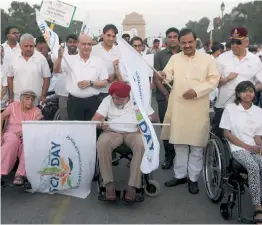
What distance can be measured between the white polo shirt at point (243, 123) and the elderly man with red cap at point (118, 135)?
2.94 ft

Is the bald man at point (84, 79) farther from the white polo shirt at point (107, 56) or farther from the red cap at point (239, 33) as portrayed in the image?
the red cap at point (239, 33)

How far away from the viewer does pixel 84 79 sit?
16.1 feet

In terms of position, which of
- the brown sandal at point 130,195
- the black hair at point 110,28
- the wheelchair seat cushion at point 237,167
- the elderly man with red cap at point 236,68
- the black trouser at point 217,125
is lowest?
the brown sandal at point 130,195

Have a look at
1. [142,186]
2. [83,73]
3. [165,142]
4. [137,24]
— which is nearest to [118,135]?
[142,186]

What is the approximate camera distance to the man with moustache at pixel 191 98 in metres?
4.40

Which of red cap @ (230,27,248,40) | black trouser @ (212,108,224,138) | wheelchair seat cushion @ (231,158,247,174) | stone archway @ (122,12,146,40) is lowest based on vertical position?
wheelchair seat cushion @ (231,158,247,174)

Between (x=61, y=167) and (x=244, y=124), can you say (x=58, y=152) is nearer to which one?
(x=61, y=167)

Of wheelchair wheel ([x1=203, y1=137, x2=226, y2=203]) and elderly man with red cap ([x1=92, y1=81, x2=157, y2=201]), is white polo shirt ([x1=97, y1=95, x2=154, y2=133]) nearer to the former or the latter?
elderly man with red cap ([x1=92, y1=81, x2=157, y2=201])

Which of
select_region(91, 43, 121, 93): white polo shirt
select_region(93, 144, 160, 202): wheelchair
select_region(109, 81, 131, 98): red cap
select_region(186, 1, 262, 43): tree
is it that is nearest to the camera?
select_region(93, 144, 160, 202): wheelchair

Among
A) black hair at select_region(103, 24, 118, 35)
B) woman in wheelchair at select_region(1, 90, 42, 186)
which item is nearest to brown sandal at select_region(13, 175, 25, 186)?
woman in wheelchair at select_region(1, 90, 42, 186)

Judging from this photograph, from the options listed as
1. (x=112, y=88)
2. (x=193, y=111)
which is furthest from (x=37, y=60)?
(x=193, y=111)

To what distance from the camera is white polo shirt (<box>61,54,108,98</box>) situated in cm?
488

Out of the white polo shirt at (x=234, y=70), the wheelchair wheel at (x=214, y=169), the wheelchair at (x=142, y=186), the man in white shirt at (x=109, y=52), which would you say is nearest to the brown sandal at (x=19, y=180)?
the wheelchair at (x=142, y=186)

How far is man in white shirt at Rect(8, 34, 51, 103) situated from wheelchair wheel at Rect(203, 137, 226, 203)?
242 cm
